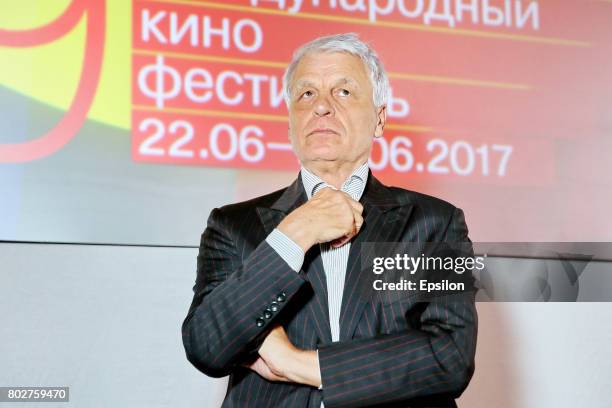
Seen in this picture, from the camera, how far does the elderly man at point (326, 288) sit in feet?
4.59

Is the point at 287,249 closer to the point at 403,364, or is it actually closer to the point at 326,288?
the point at 326,288

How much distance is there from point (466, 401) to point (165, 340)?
1157mm

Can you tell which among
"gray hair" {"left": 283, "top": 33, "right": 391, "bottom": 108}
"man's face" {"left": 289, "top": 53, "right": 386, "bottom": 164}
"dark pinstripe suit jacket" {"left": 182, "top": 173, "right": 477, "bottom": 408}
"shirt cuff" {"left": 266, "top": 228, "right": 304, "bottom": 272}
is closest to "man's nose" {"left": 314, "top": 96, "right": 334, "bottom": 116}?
"man's face" {"left": 289, "top": 53, "right": 386, "bottom": 164}

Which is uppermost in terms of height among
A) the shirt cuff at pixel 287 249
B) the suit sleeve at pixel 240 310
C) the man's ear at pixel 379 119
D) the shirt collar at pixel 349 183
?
the man's ear at pixel 379 119

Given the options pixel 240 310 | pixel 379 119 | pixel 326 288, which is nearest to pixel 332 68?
pixel 379 119

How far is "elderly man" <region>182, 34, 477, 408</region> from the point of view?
1400mm

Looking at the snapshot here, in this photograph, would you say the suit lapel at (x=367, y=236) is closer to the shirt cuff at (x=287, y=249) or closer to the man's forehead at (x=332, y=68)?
the shirt cuff at (x=287, y=249)

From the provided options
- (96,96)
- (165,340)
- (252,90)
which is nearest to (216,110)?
(252,90)

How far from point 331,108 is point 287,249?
410 mm

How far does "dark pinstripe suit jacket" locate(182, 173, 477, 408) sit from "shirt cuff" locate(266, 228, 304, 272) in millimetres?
16

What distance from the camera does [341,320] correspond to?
1479 mm

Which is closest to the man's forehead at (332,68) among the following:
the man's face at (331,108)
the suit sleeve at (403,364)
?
the man's face at (331,108)

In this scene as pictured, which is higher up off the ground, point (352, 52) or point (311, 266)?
point (352, 52)

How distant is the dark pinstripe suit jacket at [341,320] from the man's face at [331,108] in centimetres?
14
